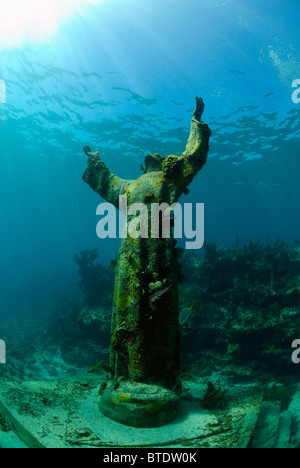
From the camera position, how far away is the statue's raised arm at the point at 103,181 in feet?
14.3

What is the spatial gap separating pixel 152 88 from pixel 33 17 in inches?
309

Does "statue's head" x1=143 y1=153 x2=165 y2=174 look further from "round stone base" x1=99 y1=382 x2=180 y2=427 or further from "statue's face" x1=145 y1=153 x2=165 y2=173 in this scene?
"round stone base" x1=99 y1=382 x2=180 y2=427

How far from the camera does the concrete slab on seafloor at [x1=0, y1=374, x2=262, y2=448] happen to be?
8.21 feet

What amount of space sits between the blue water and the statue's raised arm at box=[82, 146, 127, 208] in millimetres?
12288

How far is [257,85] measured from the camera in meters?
17.2

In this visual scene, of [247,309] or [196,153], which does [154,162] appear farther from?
[247,309]

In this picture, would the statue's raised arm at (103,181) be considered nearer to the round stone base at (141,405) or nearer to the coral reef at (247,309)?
the round stone base at (141,405)

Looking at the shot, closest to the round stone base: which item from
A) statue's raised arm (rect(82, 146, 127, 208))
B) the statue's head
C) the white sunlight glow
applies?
statue's raised arm (rect(82, 146, 127, 208))

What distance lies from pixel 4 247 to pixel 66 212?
317 feet

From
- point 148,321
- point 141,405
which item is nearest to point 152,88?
point 148,321

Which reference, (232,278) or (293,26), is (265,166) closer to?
(293,26)

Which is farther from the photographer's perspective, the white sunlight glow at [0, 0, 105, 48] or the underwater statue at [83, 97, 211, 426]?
the white sunlight glow at [0, 0, 105, 48]

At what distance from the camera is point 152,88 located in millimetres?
17656

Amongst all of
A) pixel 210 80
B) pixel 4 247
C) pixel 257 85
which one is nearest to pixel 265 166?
pixel 257 85
